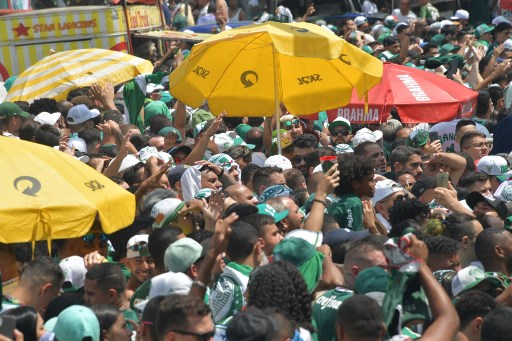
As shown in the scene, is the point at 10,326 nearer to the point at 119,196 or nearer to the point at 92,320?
the point at 92,320

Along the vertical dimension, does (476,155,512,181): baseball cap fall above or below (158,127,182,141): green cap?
above

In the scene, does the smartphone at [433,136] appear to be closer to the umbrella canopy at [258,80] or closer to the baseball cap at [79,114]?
the umbrella canopy at [258,80]

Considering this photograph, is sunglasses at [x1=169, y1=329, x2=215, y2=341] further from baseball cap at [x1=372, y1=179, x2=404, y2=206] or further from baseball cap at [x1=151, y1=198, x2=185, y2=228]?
baseball cap at [x1=372, y1=179, x2=404, y2=206]

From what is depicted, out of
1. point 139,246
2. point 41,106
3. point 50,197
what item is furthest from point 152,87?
point 50,197

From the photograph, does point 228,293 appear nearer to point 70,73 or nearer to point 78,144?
point 78,144

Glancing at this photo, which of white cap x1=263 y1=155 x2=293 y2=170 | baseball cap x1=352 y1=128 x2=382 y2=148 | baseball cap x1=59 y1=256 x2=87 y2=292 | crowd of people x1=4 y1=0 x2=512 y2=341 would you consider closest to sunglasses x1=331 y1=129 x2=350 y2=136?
crowd of people x1=4 y1=0 x2=512 y2=341

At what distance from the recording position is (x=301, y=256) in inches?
253

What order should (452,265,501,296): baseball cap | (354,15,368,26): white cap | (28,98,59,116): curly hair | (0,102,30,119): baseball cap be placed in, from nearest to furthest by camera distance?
(452,265,501,296): baseball cap < (0,102,30,119): baseball cap < (28,98,59,116): curly hair < (354,15,368,26): white cap

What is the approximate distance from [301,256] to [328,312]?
0.49 m

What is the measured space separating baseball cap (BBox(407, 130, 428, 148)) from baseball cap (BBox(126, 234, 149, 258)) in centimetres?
498

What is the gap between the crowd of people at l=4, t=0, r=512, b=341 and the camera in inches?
213

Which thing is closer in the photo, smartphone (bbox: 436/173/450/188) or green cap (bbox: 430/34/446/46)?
smartphone (bbox: 436/173/450/188)

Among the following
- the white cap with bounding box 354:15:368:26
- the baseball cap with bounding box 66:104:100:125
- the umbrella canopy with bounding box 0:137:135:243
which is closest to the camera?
the umbrella canopy with bounding box 0:137:135:243

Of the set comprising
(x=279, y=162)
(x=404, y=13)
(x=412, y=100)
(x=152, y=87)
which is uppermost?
(x=279, y=162)
